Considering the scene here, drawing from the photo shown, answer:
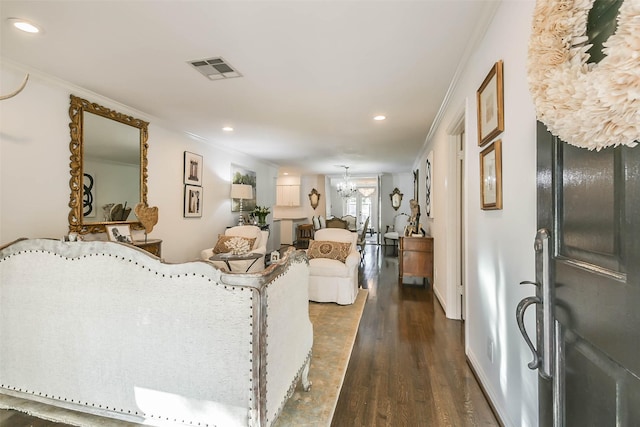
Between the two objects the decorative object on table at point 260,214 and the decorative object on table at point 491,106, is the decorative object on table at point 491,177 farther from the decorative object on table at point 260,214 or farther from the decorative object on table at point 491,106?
the decorative object on table at point 260,214

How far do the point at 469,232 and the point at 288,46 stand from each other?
207 cm

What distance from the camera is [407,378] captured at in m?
2.16

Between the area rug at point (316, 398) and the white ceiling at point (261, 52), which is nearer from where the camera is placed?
the area rug at point (316, 398)

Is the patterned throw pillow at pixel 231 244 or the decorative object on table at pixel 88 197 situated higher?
the decorative object on table at pixel 88 197

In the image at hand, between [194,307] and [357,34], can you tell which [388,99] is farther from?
[194,307]

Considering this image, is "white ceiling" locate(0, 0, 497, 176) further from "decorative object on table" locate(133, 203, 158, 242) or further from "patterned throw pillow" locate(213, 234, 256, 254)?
"patterned throw pillow" locate(213, 234, 256, 254)

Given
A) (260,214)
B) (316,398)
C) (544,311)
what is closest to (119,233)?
(316,398)

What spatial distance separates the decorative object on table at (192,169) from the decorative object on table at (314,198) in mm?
5759

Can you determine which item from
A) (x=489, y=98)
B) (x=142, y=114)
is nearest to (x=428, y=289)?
(x=489, y=98)

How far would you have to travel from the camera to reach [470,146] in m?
2.36

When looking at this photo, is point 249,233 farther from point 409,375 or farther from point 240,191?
point 409,375

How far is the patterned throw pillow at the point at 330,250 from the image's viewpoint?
13.4 feet

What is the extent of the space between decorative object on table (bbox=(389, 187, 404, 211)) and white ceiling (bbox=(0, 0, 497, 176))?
19.4 ft

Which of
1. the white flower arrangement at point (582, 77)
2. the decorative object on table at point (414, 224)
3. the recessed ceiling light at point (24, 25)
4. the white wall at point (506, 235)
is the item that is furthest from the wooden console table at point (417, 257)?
the recessed ceiling light at point (24, 25)
